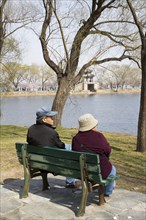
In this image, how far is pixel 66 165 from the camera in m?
4.18

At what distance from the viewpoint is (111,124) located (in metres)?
19.9

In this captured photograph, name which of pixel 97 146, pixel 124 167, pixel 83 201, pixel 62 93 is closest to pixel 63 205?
pixel 83 201

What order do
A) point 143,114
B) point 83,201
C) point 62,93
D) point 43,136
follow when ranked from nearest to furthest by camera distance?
point 83,201 → point 43,136 → point 143,114 → point 62,93

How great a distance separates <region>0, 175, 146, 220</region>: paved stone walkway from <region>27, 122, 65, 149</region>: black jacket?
754 mm

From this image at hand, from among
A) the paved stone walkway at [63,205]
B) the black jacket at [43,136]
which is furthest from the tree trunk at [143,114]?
the black jacket at [43,136]

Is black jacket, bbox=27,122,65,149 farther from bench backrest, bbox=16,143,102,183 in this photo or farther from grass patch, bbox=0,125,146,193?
grass patch, bbox=0,125,146,193

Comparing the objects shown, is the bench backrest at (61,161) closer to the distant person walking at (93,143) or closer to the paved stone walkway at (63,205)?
the distant person walking at (93,143)

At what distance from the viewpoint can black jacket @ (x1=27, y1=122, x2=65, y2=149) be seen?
460 centimetres

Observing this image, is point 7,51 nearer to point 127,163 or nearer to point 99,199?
point 127,163

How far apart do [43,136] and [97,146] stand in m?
0.87

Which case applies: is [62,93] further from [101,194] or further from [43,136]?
[101,194]

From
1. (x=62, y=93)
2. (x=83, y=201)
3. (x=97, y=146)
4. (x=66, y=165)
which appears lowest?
(x=83, y=201)

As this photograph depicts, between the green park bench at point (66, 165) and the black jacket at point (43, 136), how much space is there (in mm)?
102

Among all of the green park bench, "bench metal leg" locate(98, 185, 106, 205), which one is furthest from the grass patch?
the green park bench
